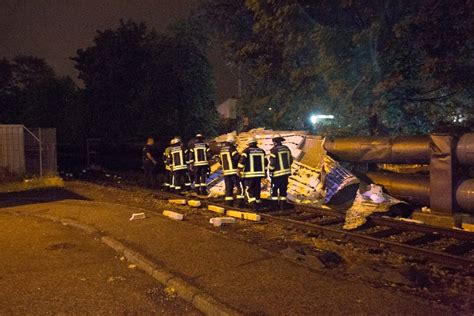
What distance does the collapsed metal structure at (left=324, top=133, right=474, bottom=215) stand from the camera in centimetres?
918

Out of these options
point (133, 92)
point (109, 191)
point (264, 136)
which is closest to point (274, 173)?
point (264, 136)

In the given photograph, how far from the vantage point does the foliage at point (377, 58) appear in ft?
42.0

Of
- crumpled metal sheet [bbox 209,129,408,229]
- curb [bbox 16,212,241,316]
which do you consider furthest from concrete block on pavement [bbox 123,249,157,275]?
crumpled metal sheet [bbox 209,129,408,229]

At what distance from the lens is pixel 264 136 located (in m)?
14.6

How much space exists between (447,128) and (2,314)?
8.65 meters

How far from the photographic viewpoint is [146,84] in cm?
2508

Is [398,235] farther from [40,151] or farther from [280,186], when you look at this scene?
[40,151]

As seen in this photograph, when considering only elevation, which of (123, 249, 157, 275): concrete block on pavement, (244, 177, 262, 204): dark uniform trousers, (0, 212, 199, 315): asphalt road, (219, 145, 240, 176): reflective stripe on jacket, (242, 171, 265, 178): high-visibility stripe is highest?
(219, 145, 240, 176): reflective stripe on jacket

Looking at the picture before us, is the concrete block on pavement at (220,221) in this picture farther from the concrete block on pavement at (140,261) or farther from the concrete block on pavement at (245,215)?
the concrete block on pavement at (140,261)

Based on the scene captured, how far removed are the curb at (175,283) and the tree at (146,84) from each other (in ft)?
52.6

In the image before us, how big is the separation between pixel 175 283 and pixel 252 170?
5733 mm

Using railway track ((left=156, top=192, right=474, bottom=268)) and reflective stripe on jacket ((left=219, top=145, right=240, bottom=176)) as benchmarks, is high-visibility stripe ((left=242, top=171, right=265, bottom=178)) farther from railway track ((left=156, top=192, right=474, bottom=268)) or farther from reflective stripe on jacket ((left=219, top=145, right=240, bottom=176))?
railway track ((left=156, top=192, right=474, bottom=268))

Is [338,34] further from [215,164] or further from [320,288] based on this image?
[320,288]

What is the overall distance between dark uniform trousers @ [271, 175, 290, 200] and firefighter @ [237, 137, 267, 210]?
37cm
